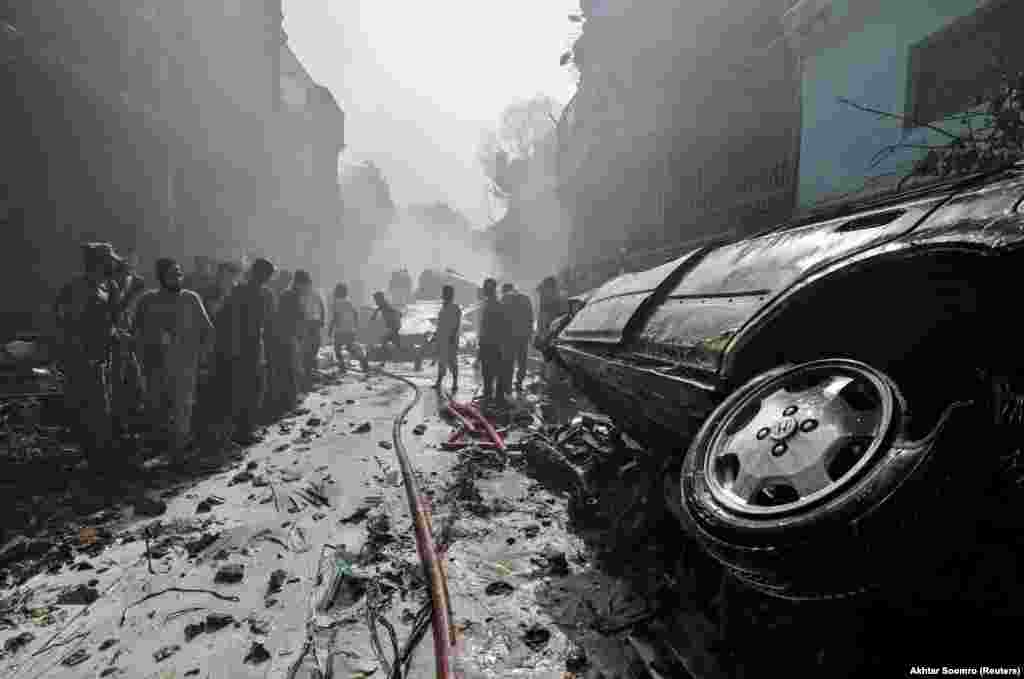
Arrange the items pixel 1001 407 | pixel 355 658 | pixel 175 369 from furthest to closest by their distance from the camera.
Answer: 1. pixel 175 369
2. pixel 355 658
3. pixel 1001 407

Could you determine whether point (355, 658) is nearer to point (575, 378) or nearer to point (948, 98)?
point (575, 378)

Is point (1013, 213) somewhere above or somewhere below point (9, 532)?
above

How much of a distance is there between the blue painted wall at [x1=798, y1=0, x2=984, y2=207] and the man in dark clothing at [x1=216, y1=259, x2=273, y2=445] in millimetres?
7470

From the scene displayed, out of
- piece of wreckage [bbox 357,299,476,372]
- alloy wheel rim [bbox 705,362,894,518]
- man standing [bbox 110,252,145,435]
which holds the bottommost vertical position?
piece of wreckage [bbox 357,299,476,372]

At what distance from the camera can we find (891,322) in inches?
80.0

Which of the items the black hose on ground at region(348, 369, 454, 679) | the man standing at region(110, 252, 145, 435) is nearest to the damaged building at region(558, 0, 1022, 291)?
the black hose on ground at region(348, 369, 454, 679)

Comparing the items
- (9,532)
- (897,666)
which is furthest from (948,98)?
(9,532)

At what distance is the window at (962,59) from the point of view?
187 inches

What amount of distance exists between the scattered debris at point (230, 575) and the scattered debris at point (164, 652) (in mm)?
554

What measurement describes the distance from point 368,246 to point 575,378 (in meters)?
58.5

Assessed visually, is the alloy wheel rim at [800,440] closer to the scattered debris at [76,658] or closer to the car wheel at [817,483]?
the car wheel at [817,483]

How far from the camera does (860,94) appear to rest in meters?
6.30

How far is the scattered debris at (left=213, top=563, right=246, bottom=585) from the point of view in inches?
111

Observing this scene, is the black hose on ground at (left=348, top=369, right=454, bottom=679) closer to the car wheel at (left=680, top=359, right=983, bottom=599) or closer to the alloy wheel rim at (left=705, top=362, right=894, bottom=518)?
the car wheel at (left=680, top=359, right=983, bottom=599)
